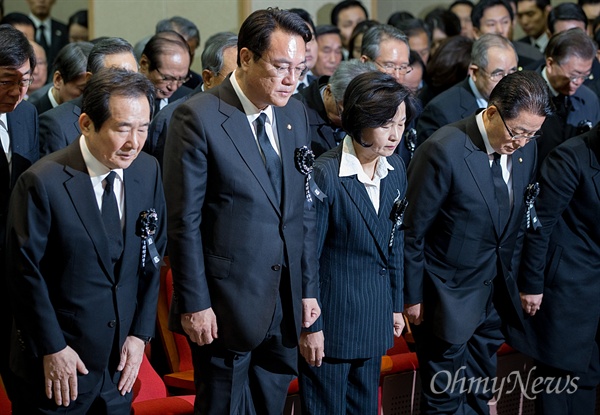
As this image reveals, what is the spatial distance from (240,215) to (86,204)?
0.49m

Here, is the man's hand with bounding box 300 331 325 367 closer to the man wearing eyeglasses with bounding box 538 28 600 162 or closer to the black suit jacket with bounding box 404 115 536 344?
the black suit jacket with bounding box 404 115 536 344

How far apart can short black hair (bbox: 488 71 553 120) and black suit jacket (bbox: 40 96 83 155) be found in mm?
1593

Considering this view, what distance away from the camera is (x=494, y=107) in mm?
3768

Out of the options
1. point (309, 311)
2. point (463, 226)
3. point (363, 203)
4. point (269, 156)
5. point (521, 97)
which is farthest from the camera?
point (463, 226)

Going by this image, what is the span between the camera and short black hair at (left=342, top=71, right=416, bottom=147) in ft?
11.4

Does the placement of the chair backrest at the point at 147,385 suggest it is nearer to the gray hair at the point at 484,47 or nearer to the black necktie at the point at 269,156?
the black necktie at the point at 269,156

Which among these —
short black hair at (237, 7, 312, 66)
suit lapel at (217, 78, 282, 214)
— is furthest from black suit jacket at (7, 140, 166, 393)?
short black hair at (237, 7, 312, 66)

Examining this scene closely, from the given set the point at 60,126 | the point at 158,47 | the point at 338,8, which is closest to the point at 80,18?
the point at 338,8

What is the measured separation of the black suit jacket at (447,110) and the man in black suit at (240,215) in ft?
6.29

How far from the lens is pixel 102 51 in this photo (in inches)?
164

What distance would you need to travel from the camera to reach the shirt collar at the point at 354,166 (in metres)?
3.53

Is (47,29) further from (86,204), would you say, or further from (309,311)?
(86,204)

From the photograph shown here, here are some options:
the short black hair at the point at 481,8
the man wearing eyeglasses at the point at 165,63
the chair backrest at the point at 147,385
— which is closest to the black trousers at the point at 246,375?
the chair backrest at the point at 147,385

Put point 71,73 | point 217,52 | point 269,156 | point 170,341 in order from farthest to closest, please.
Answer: point 217,52
point 71,73
point 170,341
point 269,156
